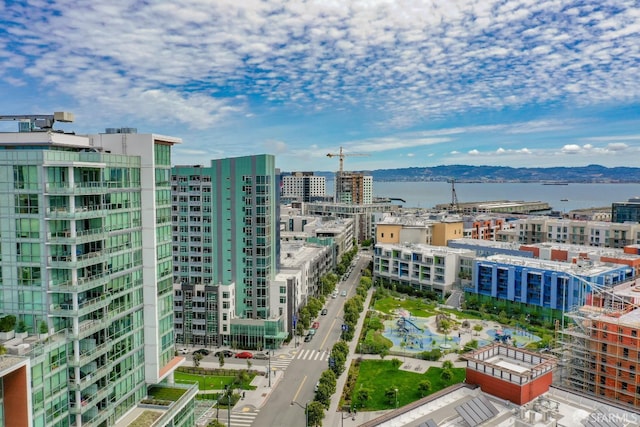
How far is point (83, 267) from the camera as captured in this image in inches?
1230

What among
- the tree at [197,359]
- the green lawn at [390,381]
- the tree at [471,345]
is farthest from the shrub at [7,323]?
the tree at [471,345]

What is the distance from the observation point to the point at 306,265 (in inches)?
3342

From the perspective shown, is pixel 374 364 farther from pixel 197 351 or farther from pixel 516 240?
pixel 516 240

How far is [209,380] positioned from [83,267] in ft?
105

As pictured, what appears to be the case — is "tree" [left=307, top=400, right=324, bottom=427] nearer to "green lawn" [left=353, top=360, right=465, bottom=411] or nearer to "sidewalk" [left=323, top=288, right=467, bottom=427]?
"sidewalk" [left=323, top=288, right=467, bottom=427]

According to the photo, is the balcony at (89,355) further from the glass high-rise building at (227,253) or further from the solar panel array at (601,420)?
the glass high-rise building at (227,253)

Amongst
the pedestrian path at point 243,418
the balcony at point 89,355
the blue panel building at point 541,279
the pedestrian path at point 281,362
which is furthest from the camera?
the blue panel building at point 541,279

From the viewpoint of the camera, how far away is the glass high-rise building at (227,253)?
69875 mm

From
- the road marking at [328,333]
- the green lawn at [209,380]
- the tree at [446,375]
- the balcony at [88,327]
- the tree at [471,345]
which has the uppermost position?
the balcony at [88,327]

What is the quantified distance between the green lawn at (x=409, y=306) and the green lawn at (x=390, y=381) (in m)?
23.9

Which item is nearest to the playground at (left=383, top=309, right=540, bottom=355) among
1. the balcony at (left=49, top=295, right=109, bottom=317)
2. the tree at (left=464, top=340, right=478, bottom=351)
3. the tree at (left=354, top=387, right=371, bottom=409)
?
the tree at (left=464, top=340, right=478, bottom=351)

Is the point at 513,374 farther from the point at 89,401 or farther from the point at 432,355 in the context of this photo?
the point at 432,355

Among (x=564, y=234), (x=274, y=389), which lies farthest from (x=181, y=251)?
(x=564, y=234)

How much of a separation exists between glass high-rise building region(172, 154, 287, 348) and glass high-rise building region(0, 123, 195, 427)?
103 ft
